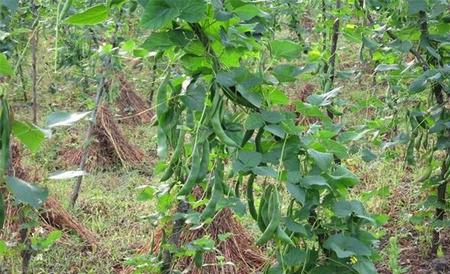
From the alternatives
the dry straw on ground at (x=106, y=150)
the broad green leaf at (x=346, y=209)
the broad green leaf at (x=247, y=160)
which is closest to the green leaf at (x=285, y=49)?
the broad green leaf at (x=247, y=160)

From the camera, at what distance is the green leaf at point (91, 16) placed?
121cm

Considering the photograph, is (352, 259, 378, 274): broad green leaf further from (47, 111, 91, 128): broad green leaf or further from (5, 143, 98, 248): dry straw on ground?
(5, 143, 98, 248): dry straw on ground

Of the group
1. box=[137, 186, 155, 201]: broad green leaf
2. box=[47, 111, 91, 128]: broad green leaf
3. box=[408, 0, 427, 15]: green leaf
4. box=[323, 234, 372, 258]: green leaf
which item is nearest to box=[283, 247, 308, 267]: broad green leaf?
box=[323, 234, 372, 258]: green leaf

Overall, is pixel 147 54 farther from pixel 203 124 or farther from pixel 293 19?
pixel 293 19

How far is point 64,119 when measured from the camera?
1083mm

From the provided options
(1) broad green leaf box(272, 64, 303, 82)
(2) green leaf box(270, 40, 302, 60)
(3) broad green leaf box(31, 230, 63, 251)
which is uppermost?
(2) green leaf box(270, 40, 302, 60)

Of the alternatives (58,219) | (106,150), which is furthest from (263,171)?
(106,150)

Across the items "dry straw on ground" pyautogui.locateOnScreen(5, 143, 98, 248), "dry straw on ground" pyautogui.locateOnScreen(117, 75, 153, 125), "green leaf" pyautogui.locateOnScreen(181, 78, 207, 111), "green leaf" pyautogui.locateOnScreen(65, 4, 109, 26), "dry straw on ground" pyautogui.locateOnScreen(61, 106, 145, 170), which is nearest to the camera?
"green leaf" pyautogui.locateOnScreen(65, 4, 109, 26)

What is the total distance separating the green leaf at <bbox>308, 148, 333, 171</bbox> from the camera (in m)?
1.36

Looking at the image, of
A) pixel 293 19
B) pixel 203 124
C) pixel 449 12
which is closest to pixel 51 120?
pixel 203 124

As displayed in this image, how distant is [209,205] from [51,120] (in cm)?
43

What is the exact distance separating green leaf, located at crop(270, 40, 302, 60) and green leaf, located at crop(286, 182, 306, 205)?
11.4 inches

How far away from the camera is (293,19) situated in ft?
16.4

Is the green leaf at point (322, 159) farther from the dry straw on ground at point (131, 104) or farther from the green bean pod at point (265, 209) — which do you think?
the dry straw on ground at point (131, 104)
